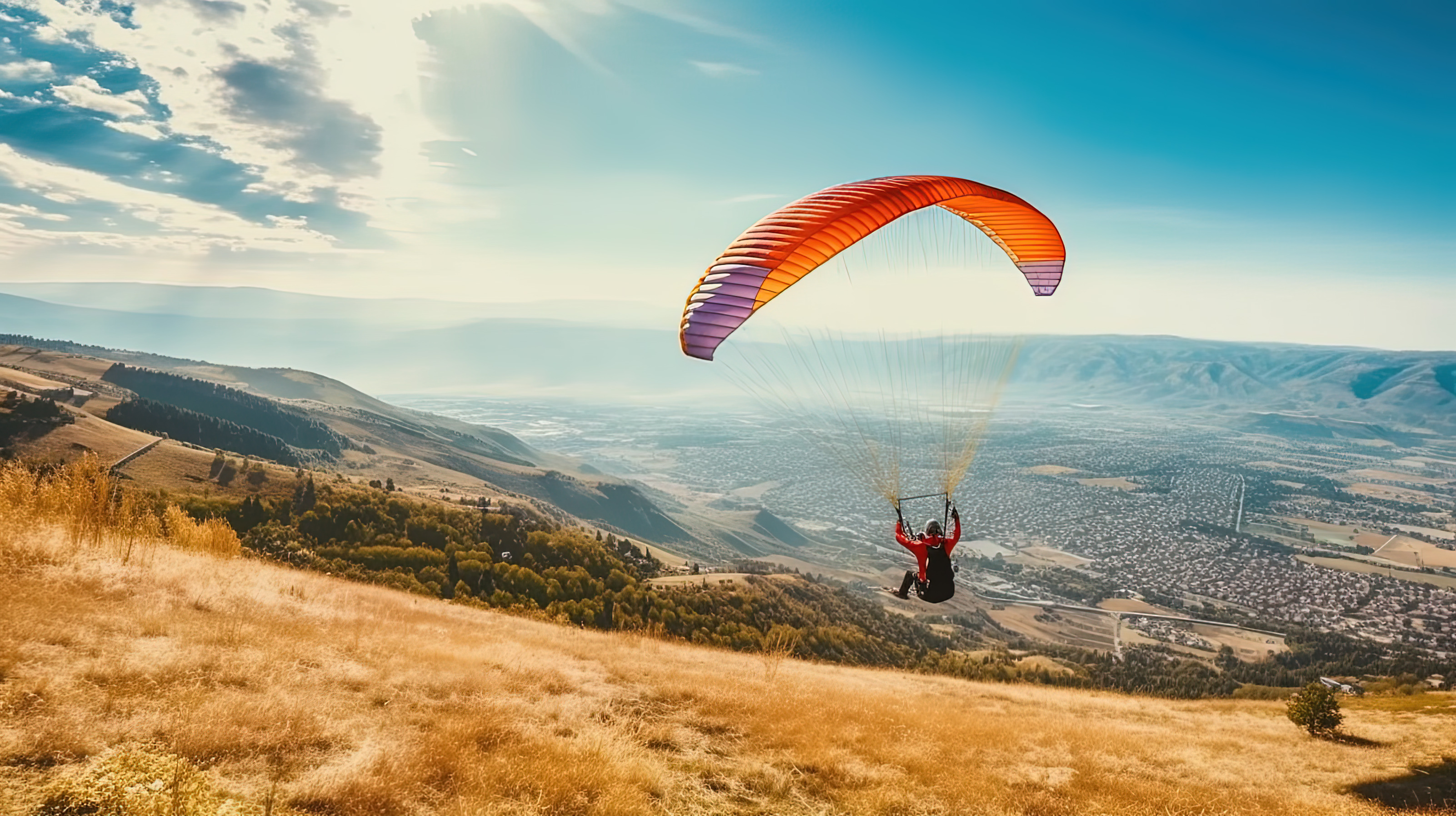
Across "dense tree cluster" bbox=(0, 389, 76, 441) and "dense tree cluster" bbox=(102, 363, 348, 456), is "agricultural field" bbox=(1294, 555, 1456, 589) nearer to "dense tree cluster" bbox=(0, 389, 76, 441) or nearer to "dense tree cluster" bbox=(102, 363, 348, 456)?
"dense tree cluster" bbox=(0, 389, 76, 441)

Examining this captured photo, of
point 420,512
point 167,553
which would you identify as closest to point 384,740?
point 167,553

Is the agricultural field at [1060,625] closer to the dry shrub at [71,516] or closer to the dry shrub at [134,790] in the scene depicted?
the dry shrub at [71,516]

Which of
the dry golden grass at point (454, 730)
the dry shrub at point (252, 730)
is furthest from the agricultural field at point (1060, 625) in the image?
the dry shrub at point (252, 730)

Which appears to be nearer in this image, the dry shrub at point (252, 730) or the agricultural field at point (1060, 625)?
the dry shrub at point (252, 730)

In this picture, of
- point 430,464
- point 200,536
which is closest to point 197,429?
point 430,464

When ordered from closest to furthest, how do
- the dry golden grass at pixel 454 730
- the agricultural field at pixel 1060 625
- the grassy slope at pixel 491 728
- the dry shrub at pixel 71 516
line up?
the dry golden grass at pixel 454 730, the grassy slope at pixel 491 728, the dry shrub at pixel 71 516, the agricultural field at pixel 1060 625

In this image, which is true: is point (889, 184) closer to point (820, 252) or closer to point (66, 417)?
point (820, 252)
